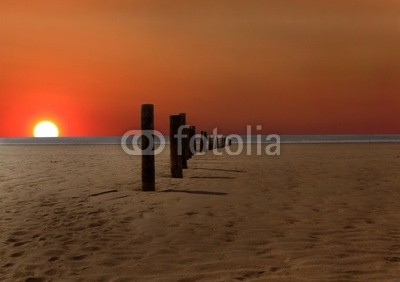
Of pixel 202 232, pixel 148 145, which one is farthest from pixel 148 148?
pixel 202 232

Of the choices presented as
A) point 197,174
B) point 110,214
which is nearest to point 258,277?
point 110,214

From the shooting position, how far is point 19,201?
27.8ft

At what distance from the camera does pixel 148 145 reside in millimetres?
9547

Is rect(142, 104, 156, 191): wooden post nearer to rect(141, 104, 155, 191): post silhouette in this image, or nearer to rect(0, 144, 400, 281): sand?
rect(141, 104, 155, 191): post silhouette

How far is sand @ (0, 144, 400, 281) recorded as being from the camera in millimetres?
4395

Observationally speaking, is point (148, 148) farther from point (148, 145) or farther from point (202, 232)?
point (202, 232)

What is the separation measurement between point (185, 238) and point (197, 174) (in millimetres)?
7668

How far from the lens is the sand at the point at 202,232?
14.4ft

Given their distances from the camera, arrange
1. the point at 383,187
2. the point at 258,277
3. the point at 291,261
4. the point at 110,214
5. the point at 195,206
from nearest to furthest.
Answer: the point at 258,277
the point at 291,261
the point at 110,214
the point at 195,206
the point at 383,187

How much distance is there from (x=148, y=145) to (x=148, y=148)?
0.07 meters

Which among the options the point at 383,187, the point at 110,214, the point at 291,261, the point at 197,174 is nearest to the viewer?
the point at 291,261

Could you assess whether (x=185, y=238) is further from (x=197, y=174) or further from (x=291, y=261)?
(x=197, y=174)

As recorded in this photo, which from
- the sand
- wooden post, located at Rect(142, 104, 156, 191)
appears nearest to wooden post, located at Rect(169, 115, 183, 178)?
the sand

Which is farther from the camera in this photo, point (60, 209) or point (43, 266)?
point (60, 209)
